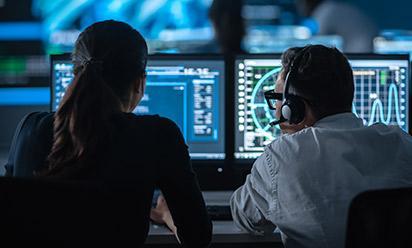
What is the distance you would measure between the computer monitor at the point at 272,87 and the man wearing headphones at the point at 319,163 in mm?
591

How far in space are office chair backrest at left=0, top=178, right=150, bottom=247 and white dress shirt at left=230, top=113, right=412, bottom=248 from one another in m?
0.42

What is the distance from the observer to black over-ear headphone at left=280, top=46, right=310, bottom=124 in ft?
6.07

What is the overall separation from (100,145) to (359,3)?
4285 mm

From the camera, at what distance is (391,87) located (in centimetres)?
251

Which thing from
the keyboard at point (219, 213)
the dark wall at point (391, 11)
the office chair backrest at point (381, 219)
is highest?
the dark wall at point (391, 11)

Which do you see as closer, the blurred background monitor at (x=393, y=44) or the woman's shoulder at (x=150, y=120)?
the woman's shoulder at (x=150, y=120)

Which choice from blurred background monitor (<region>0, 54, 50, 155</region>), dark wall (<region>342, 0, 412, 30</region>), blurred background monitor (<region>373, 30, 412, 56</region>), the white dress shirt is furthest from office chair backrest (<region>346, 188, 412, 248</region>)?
dark wall (<region>342, 0, 412, 30</region>)

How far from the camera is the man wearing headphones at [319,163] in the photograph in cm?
171

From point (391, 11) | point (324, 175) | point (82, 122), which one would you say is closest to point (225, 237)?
point (324, 175)

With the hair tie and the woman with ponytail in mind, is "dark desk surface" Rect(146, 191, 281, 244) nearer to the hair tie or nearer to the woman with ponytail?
the woman with ponytail

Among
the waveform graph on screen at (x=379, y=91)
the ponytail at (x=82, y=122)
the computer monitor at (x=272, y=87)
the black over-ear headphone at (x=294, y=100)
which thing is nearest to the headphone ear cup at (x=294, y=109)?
the black over-ear headphone at (x=294, y=100)

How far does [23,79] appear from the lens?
501 cm

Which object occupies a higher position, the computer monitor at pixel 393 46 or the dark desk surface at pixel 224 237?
the computer monitor at pixel 393 46

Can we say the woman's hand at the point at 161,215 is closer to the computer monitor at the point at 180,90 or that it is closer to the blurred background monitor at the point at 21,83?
the computer monitor at the point at 180,90
